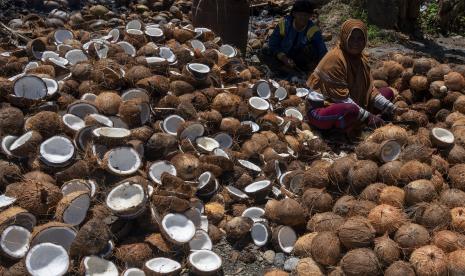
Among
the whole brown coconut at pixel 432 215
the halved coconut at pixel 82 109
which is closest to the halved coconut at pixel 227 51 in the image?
the halved coconut at pixel 82 109

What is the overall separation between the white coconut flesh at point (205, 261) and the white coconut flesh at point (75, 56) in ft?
9.30

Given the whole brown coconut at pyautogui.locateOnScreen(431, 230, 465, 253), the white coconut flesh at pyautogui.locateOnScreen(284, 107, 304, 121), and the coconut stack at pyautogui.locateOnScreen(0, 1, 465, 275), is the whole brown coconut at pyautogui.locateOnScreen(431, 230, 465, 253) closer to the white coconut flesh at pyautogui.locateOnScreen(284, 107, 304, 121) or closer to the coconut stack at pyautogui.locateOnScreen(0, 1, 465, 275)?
the coconut stack at pyautogui.locateOnScreen(0, 1, 465, 275)

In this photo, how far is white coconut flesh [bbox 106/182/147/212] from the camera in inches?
139

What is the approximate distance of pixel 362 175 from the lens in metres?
3.91

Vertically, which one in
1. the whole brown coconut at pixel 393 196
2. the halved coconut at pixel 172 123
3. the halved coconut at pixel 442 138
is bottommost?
the halved coconut at pixel 172 123

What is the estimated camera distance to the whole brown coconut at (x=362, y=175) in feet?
12.8

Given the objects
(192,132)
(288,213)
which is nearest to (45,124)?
(192,132)

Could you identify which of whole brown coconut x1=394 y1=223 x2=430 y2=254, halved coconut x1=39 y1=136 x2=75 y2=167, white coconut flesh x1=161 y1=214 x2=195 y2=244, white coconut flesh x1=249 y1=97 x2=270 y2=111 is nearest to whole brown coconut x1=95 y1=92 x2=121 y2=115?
halved coconut x1=39 y1=136 x2=75 y2=167

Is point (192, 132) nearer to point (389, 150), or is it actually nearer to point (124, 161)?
point (124, 161)

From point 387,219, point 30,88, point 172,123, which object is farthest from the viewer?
point 172,123

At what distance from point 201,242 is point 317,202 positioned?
37.1 inches

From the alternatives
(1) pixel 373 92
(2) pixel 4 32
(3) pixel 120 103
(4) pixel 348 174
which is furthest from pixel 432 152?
(2) pixel 4 32

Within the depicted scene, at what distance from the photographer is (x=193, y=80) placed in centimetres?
513

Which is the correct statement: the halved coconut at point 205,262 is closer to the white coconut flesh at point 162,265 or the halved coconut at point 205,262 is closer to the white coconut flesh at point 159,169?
the white coconut flesh at point 162,265
